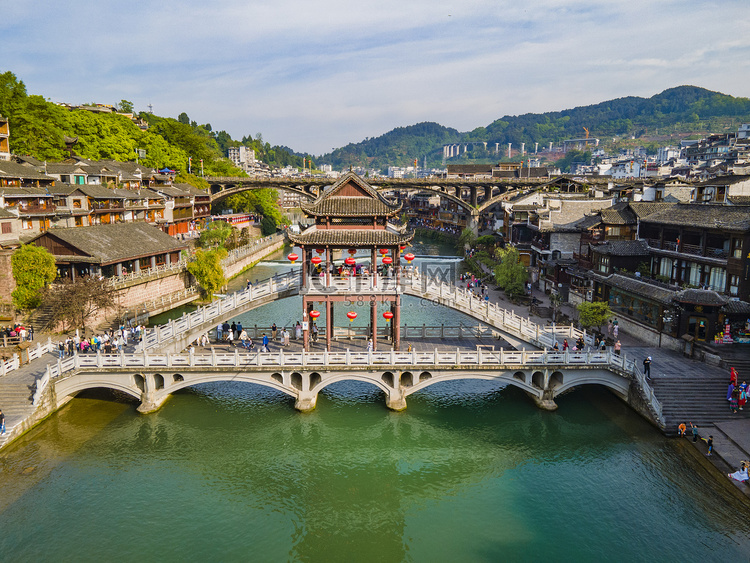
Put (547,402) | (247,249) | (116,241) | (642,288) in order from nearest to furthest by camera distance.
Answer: (547,402) → (642,288) → (116,241) → (247,249)

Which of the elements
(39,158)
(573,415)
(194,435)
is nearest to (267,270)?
(39,158)

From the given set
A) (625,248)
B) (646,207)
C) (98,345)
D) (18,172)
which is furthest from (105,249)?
(646,207)

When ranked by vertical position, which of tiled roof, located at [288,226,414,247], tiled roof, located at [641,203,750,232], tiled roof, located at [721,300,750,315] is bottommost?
tiled roof, located at [721,300,750,315]

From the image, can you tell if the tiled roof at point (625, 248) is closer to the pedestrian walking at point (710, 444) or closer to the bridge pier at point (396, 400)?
the pedestrian walking at point (710, 444)

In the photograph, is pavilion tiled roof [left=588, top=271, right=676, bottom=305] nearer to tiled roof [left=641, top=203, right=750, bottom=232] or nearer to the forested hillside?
tiled roof [left=641, top=203, right=750, bottom=232]

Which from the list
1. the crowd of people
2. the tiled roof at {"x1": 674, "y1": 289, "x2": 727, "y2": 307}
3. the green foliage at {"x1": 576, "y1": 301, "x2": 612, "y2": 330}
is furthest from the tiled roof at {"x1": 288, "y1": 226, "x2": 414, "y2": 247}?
the tiled roof at {"x1": 674, "y1": 289, "x2": 727, "y2": 307}

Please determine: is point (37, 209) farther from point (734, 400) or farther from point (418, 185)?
point (418, 185)
